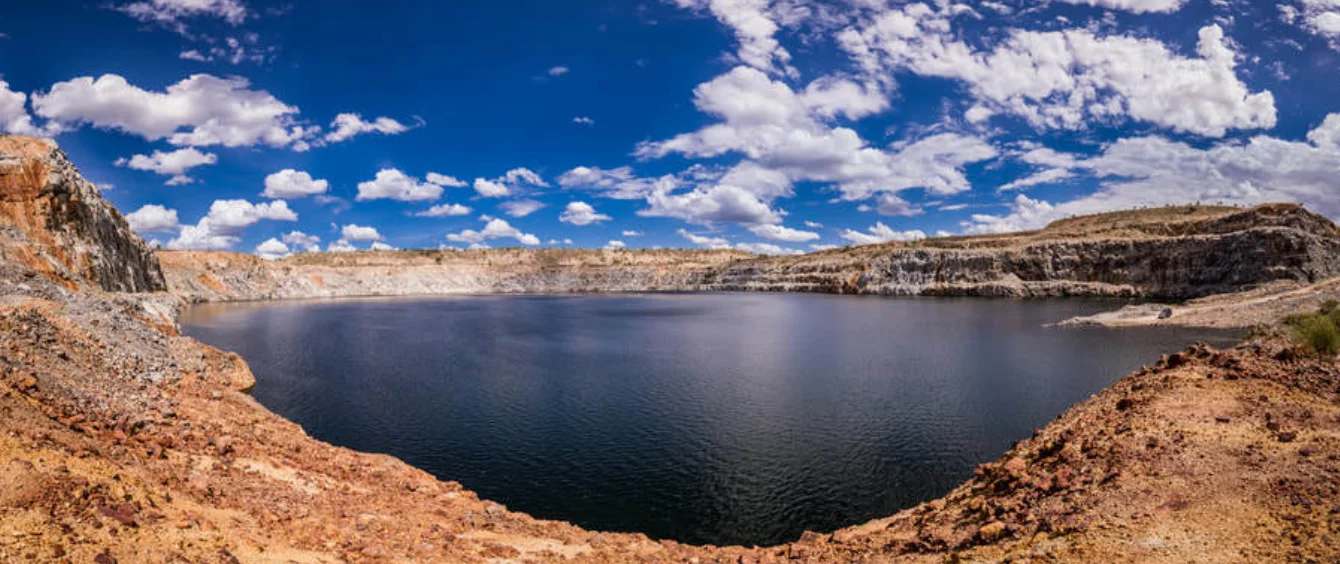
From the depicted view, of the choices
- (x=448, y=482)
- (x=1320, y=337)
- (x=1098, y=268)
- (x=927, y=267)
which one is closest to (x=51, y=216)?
(x=448, y=482)

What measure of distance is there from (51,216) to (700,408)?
4271 cm

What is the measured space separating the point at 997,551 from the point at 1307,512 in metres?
3.67

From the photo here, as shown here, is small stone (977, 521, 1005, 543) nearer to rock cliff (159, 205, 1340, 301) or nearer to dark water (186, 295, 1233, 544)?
dark water (186, 295, 1233, 544)

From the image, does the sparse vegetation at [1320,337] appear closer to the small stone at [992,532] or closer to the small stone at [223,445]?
the small stone at [992,532]

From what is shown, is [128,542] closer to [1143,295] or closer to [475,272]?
[1143,295]

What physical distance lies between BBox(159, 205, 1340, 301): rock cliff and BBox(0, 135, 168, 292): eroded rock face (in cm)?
6427

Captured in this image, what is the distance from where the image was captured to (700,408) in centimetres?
2552

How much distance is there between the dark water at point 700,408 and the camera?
16.7 m

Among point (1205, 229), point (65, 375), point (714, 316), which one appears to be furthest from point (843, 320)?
point (1205, 229)

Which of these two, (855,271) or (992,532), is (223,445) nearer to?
(992,532)

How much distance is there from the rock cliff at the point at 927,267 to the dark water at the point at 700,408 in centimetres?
4927

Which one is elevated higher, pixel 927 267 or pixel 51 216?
pixel 927 267

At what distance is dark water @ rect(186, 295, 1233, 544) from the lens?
1670cm

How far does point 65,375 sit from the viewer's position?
14.6 m
